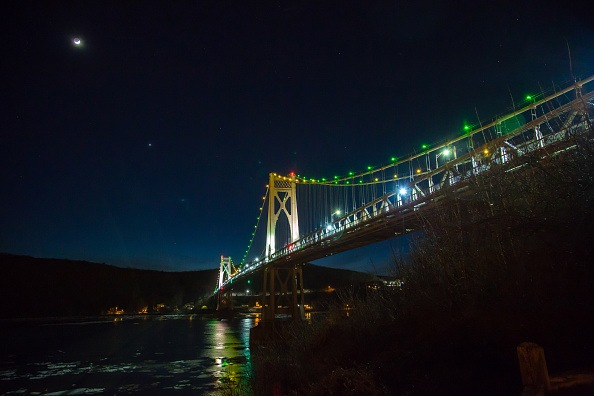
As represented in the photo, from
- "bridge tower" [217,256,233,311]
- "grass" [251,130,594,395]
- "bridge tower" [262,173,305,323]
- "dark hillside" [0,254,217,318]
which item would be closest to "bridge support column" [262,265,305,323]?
"bridge tower" [262,173,305,323]

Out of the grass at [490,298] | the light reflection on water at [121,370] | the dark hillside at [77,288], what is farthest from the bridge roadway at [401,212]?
the dark hillside at [77,288]

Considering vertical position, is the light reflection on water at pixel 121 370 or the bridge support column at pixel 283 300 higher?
the bridge support column at pixel 283 300

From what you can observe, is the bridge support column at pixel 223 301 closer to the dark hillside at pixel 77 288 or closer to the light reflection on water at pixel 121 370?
the dark hillside at pixel 77 288

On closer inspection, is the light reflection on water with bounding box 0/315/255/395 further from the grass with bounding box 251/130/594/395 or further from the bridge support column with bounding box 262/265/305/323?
the bridge support column with bounding box 262/265/305/323

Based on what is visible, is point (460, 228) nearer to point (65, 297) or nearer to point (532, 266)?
point (532, 266)

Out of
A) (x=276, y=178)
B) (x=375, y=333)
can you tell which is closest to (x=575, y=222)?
(x=375, y=333)

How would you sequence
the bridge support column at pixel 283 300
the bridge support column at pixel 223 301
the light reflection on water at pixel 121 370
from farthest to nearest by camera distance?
the bridge support column at pixel 223 301 → the bridge support column at pixel 283 300 → the light reflection on water at pixel 121 370
